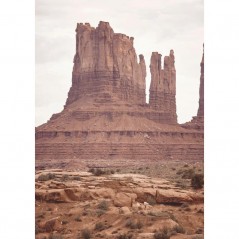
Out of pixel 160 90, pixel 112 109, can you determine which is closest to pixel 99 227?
pixel 112 109

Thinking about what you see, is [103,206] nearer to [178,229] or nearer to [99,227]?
[99,227]

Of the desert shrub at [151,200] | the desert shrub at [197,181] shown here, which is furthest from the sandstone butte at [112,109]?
the desert shrub at [151,200]

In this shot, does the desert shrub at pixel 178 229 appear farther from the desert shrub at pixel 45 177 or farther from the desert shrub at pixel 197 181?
the desert shrub at pixel 45 177

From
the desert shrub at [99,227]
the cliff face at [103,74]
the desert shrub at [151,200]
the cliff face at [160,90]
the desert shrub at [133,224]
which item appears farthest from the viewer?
the cliff face at [103,74]
